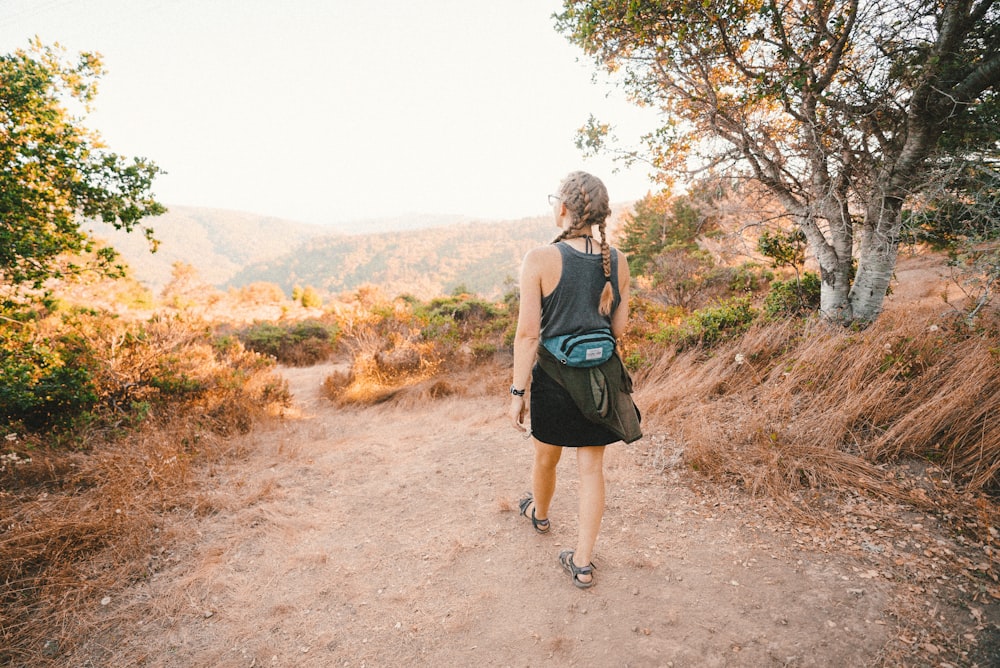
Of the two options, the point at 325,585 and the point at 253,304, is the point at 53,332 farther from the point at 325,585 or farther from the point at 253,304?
the point at 253,304

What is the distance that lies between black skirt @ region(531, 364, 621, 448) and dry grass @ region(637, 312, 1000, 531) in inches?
63.0

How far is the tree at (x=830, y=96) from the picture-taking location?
11.4ft

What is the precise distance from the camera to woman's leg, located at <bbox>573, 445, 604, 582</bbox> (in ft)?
6.48

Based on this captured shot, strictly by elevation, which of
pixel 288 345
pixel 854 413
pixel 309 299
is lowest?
pixel 309 299

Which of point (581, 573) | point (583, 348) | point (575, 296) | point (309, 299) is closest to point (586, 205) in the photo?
point (575, 296)

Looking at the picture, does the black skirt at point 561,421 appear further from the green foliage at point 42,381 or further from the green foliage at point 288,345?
the green foliage at point 288,345

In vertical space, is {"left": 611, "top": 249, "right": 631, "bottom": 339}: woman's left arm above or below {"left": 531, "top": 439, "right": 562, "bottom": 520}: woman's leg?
above

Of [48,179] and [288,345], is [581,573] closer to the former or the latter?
[48,179]

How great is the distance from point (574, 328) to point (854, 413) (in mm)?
2572

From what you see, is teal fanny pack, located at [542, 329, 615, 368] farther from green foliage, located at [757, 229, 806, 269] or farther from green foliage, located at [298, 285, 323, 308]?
green foliage, located at [298, 285, 323, 308]

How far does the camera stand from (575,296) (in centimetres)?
184

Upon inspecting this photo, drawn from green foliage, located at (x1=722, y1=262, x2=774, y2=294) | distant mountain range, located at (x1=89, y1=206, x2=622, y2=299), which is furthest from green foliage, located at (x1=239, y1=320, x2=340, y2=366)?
distant mountain range, located at (x1=89, y1=206, x2=622, y2=299)

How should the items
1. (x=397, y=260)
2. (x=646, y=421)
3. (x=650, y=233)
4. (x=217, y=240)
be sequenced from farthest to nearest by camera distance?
(x=217, y=240) → (x=397, y=260) → (x=650, y=233) → (x=646, y=421)

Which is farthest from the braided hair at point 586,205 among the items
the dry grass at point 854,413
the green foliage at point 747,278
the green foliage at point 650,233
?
the green foliage at point 650,233
